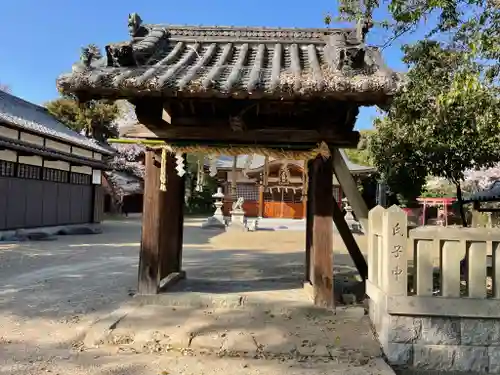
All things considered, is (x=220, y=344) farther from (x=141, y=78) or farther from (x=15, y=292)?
(x=15, y=292)

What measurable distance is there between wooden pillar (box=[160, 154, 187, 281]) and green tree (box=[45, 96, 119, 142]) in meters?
26.9

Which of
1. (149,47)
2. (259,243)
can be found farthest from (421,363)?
(259,243)

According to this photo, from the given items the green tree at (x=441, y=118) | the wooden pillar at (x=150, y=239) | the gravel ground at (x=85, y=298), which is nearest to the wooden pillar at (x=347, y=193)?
the green tree at (x=441, y=118)

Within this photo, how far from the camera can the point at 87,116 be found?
31891 millimetres

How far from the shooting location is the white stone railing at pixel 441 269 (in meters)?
4.78

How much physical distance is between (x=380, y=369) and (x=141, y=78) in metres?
4.13

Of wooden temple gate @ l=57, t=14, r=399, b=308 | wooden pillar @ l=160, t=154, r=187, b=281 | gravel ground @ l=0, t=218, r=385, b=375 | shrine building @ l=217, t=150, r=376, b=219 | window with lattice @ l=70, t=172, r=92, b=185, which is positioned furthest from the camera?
shrine building @ l=217, t=150, r=376, b=219

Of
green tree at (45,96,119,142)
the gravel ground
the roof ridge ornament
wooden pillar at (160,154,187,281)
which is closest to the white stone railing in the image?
the gravel ground

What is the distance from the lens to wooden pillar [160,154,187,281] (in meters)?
6.68

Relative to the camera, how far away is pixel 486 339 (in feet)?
15.7

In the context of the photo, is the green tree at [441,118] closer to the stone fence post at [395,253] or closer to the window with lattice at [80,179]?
the stone fence post at [395,253]

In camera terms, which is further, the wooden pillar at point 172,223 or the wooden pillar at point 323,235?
the wooden pillar at point 172,223

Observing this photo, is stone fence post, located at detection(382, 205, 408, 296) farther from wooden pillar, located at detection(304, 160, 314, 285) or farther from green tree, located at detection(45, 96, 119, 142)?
green tree, located at detection(45, 96, 119, 142)

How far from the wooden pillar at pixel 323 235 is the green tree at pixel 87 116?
1141 inches
